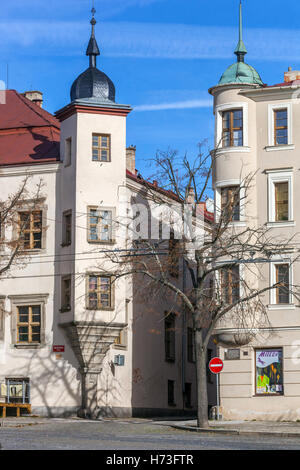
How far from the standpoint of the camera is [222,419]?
40.1 metres

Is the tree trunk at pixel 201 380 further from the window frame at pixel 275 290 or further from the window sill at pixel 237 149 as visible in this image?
the window sill at pixel 237 149

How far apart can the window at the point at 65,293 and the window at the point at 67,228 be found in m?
1.67

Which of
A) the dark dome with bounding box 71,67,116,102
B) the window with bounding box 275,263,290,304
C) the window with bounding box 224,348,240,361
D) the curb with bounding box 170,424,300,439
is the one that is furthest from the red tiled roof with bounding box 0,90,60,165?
the curb with bounding box 170,424,300,439

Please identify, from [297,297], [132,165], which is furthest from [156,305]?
[297,297]

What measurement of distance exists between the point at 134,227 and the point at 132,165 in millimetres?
6859

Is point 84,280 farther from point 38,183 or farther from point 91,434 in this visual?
point 91,434

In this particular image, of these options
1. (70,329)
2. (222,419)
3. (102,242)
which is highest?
(102,242)

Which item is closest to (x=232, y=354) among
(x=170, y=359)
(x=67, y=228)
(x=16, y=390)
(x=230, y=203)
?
(x=230, y=203)

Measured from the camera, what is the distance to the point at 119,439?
28.8 metres

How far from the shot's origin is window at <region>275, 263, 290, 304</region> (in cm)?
4025

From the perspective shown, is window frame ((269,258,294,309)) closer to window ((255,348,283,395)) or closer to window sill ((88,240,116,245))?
window ((255,348,283,395))

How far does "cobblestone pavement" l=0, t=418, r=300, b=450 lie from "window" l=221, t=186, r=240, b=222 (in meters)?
8.42

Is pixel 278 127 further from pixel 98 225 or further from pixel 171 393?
pixel 171 393

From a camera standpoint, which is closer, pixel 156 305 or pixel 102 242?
pixel 102 242
